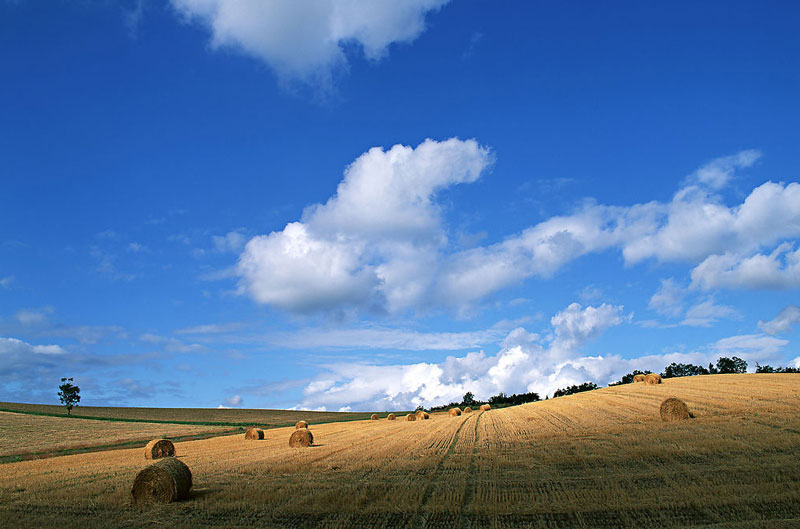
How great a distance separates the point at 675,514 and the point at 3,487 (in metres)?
16.2

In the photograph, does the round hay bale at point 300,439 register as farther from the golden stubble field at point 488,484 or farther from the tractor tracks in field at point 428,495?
the tractor tracks in field at point 428,495

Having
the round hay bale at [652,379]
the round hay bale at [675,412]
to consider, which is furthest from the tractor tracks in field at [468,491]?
the round hay bale at [652,379]

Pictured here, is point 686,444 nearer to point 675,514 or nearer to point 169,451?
point 675,514

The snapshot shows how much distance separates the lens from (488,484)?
11.3 meters

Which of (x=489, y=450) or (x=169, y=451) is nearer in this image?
(x=489, y=450)

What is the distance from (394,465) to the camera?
14695 mm

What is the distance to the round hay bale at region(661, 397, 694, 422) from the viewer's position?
20791 mm

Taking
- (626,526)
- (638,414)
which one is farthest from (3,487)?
(638,414)

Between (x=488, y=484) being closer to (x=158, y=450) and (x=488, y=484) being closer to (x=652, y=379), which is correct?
(x=158, y=450)

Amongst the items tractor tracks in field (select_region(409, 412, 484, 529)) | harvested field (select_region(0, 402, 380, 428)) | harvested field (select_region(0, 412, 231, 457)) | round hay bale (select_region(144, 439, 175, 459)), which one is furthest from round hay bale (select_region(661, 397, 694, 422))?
harvested field (select_region(0, 402, 380, 428))

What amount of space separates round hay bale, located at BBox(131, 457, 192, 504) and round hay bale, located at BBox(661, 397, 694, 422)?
18.0 metres

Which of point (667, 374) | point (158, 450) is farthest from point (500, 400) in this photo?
point (158, 450)

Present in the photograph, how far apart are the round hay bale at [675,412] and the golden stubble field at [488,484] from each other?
107 centimetres

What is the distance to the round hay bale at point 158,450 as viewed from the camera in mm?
21406
